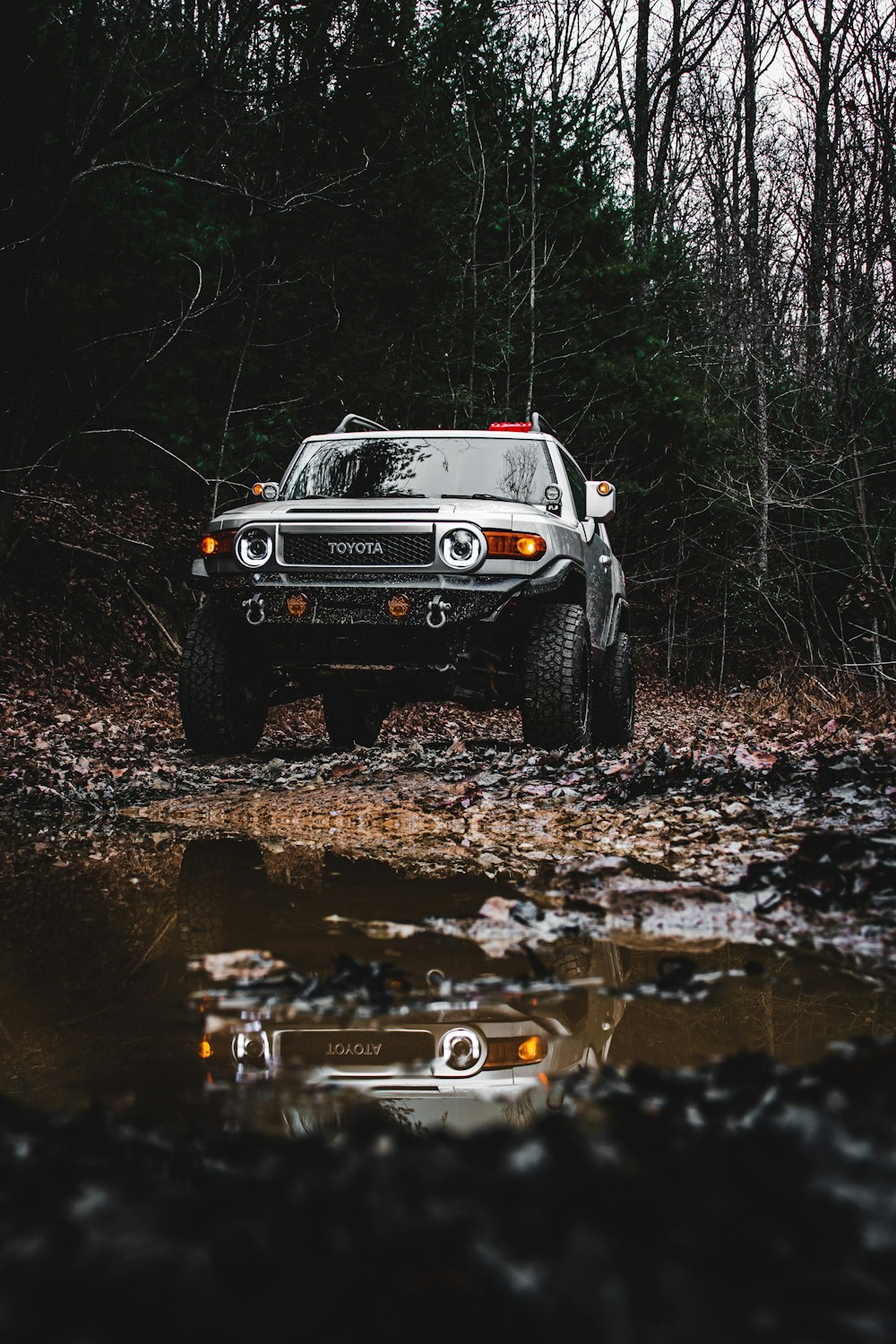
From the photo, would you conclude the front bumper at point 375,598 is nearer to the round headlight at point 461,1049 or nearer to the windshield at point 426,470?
the windshield at point 426,470

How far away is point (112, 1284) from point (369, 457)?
6791mm

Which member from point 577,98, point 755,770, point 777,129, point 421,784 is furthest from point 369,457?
point 777,129

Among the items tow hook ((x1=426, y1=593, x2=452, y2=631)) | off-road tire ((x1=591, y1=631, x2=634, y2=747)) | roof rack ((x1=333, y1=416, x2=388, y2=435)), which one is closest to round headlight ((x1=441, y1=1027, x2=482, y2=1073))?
tow hook ((x1=426, y1=593, x2=452, y2=631))

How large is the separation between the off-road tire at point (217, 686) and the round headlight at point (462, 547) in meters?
1.43

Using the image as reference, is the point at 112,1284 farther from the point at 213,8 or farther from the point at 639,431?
the point at 639,431

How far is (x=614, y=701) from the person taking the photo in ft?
27.8

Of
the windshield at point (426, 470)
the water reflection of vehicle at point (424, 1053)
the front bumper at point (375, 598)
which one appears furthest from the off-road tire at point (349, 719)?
the water reflection of vehicle at point (424, 1053)

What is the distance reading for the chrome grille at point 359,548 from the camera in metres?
6.12

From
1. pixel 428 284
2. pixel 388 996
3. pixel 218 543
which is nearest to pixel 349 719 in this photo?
pixel 218 543

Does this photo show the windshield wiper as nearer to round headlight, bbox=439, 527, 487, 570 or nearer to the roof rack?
round headlight, bbox=439, 527, 487, 570

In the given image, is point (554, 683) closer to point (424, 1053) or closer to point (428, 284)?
point (424, 1053)

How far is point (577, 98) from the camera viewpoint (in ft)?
58.9

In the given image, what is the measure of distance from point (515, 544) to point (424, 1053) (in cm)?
423

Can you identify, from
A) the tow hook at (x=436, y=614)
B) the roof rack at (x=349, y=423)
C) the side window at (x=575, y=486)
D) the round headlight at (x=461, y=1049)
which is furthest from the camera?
the side window at (x=575, y=486)
